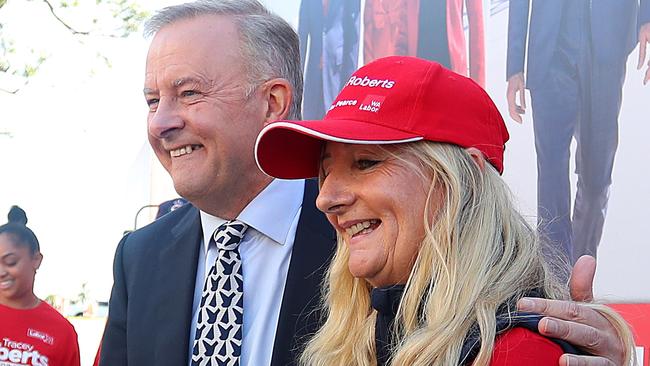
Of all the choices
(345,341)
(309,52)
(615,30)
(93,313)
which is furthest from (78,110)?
(345,341)

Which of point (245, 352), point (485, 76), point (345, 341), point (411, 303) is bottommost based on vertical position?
point (245, 352)

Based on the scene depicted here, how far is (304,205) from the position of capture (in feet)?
7.54

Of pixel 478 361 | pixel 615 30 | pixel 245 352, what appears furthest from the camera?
pixel 615 30

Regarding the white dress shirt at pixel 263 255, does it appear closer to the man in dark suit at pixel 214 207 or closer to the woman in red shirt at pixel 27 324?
the man in dark suit at pixel 214 207

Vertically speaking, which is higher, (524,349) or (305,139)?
(305,139)

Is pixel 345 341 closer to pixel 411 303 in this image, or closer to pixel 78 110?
pixel 411 303

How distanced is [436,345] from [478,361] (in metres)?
0.08

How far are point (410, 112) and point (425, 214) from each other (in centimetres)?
16

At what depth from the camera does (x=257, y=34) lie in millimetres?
2371

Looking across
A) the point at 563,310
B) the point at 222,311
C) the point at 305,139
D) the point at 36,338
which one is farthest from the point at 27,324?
the point at 563,310

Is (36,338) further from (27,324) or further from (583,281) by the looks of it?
(583,281)

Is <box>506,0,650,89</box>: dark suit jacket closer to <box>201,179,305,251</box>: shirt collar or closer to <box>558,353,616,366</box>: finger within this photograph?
<box>201,179,305,251</box>: shirt collar

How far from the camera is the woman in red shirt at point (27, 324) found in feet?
14.4

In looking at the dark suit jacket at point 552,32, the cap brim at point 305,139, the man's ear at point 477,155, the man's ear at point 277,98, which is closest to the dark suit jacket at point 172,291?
the man's ear at point 277,98
